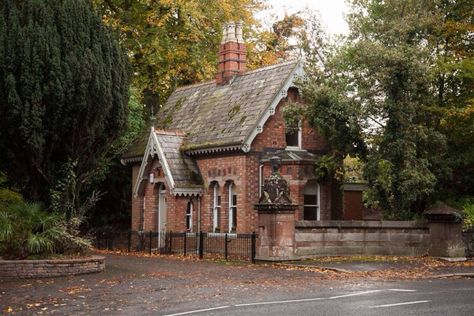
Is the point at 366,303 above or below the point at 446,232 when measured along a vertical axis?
below

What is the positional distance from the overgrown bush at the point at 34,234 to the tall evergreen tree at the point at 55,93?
3.98 ft

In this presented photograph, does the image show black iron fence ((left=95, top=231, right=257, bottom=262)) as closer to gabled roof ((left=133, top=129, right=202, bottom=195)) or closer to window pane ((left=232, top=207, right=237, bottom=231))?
window pane ((left=232, top=207, right=237, bottom=231))

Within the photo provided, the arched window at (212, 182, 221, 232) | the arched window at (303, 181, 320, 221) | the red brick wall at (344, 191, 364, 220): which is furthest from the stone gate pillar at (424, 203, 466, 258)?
the red brick wall at (344, 191, 364, 220)

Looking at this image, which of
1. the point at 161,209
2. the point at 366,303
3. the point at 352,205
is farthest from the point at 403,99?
the point at 366,303

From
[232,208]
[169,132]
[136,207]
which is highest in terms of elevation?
[169,132]

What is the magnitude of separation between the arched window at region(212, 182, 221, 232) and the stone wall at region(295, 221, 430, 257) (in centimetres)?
699

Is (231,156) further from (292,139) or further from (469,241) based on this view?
(469,241)

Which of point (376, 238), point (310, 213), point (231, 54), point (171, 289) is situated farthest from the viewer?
point (231, 54)

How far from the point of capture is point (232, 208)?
29969mm

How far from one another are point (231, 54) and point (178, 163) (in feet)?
20.2

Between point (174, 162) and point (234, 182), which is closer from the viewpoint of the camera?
point (234, 182)

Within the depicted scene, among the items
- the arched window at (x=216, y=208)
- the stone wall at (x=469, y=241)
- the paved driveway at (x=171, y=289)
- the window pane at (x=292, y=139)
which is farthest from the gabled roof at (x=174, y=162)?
the stone wall at (x=469, y=241)

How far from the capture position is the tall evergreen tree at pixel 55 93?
1989 cm

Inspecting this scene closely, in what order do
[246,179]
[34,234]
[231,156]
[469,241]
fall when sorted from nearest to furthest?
1. [34,234]
2. [469,241]
3. [246,179]
4. [231,156]
